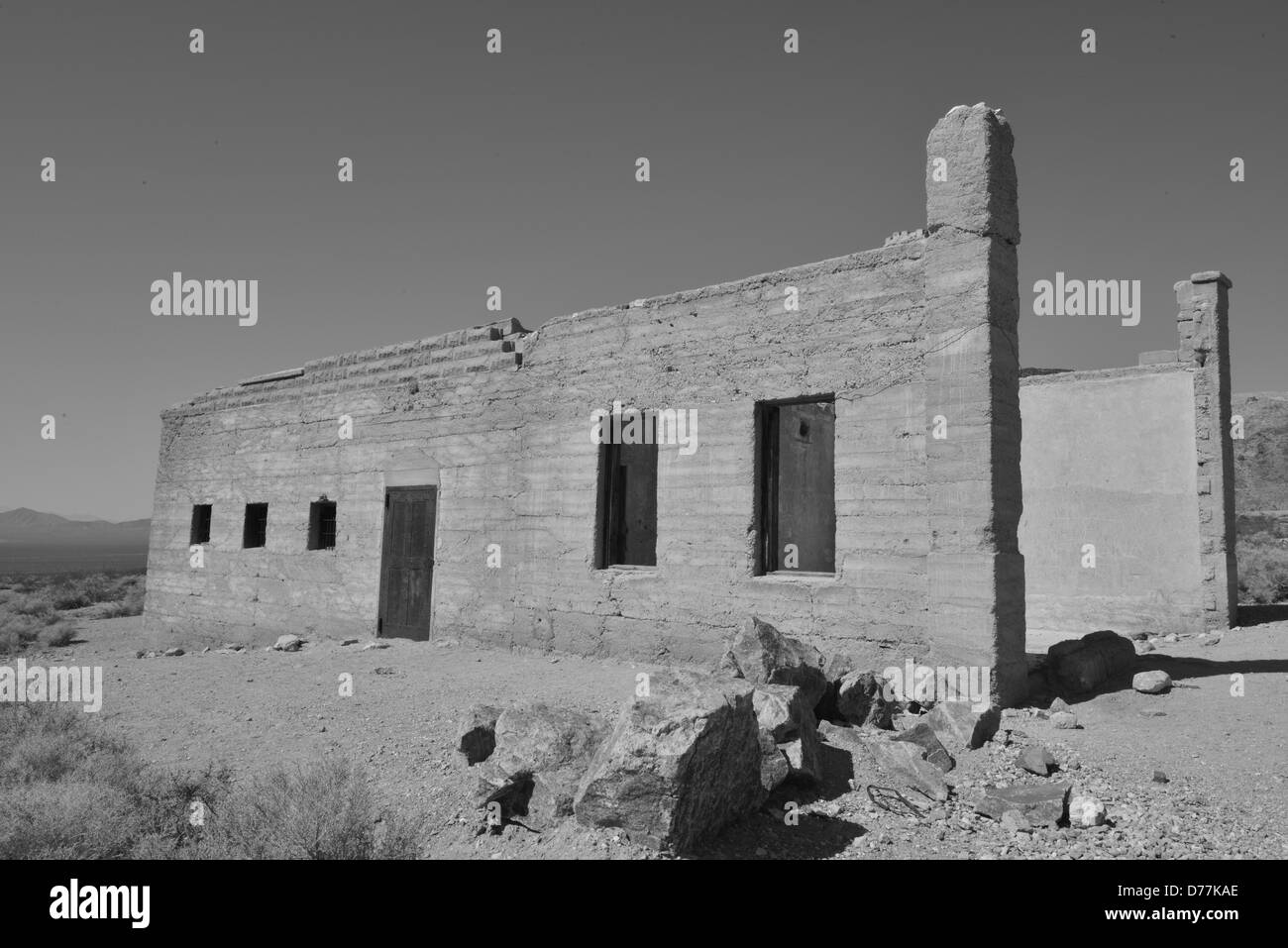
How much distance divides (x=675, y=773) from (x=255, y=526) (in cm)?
1158

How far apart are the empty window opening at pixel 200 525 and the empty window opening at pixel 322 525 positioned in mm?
3219

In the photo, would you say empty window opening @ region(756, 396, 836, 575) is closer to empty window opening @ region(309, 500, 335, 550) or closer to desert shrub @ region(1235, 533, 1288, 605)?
empty window opening @ region(309, 500, 335, 550)

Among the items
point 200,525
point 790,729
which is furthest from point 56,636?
point 790,729

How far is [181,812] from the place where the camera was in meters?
4.63

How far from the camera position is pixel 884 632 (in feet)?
22.9

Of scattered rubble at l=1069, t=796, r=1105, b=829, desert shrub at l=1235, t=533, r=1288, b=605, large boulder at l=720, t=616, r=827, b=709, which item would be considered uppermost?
desert shrub at l=1235, t=533, r=1288, b=605

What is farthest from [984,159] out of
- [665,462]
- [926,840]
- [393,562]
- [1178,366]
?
[393,562]

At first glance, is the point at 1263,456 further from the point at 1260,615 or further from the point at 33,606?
the point at 33,606

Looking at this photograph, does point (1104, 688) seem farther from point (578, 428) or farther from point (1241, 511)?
point (1241, 511)

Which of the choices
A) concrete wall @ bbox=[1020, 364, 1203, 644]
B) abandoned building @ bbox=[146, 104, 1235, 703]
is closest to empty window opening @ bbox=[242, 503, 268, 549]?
abandoned building @ bbox=[146, 104, 1235, 703]

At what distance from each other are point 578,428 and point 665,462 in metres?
1.29

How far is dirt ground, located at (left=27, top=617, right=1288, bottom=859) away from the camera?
167 inches

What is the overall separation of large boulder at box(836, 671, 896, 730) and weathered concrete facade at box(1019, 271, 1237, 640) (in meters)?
7.01

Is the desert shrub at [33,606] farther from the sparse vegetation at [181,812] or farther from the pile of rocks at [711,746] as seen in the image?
the pile of rocks at [711,746]
